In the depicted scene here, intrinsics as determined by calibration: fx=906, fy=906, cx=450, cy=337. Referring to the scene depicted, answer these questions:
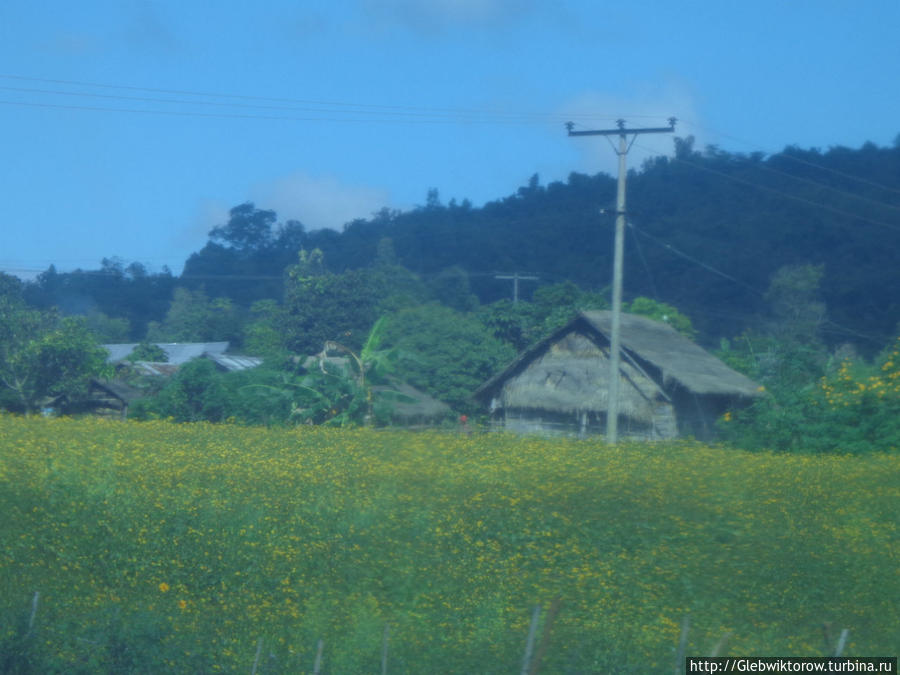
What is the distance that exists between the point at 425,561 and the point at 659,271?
2496cm

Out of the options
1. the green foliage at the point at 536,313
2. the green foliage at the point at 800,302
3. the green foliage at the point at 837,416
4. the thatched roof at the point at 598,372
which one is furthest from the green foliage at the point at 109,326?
the green foliage at the point at 837,416

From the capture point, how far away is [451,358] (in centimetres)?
2194

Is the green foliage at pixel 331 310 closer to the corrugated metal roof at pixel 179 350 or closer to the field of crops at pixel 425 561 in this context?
the corrugated metal roof at pixel 179 350

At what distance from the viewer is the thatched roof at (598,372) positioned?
17.9 metres

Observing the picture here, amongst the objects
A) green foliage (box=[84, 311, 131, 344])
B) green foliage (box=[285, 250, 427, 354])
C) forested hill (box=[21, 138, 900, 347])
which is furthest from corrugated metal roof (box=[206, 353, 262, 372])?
green foliage (box=[84, 311, 131, 344])

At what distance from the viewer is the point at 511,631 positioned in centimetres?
573

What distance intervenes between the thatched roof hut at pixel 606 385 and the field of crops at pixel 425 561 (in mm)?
6103

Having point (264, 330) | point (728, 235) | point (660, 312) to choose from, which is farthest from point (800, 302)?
point (264, 330)

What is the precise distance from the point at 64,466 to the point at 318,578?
445 cm

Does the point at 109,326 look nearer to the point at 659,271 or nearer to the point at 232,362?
the point at 232,362

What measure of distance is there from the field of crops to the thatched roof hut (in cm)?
610

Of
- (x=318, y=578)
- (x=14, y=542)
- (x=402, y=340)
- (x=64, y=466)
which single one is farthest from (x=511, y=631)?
(x=402, y=340)

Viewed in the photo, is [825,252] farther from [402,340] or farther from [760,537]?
[760,537]

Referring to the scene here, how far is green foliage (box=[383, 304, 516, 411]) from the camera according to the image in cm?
2173
